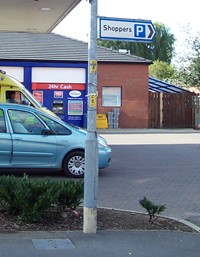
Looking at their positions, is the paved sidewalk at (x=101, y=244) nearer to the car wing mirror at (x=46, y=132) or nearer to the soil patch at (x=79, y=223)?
the soil patch at (x=79, y=223)

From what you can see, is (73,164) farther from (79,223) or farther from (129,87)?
(129,87)

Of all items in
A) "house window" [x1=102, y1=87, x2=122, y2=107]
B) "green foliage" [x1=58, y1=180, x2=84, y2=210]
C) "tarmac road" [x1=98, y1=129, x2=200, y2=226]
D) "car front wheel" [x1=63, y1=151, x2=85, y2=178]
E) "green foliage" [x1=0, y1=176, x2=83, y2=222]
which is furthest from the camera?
"house window" [x1=102, y1=87, x2=122, y2=107]

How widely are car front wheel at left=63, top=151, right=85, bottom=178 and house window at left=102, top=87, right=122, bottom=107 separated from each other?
21847mm

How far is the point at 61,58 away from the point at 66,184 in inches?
1019

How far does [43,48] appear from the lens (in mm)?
33875

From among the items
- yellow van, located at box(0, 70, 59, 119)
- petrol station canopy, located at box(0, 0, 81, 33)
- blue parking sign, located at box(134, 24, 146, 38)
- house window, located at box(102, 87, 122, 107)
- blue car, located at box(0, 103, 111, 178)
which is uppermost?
petrol station canopy, located at box(0, 0, 81, 33)

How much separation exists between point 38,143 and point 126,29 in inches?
217

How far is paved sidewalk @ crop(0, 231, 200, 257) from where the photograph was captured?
18.8 feet

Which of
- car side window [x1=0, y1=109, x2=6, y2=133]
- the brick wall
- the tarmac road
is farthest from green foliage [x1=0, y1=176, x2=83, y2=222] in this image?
the brick wall

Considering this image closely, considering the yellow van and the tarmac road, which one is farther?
the yellow van

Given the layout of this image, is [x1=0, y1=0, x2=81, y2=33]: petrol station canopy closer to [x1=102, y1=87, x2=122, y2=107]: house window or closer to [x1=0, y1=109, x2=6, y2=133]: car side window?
[x1=0, y1=109, x2=6, y2=133]: car side window

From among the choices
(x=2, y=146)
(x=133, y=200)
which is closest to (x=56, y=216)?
(x=133, y=200)

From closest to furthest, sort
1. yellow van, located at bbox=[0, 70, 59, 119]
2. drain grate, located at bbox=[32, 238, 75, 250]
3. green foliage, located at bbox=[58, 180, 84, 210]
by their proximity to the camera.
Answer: drain grate, located at bbox=[32, 238, 75, 250], green foliage, located at bbox=[58, 180, 84, 210], yellow van, located at bbox=[0, 70, 59, 119]

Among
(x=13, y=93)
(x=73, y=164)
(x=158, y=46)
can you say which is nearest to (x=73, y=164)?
(x=73, y=164)
